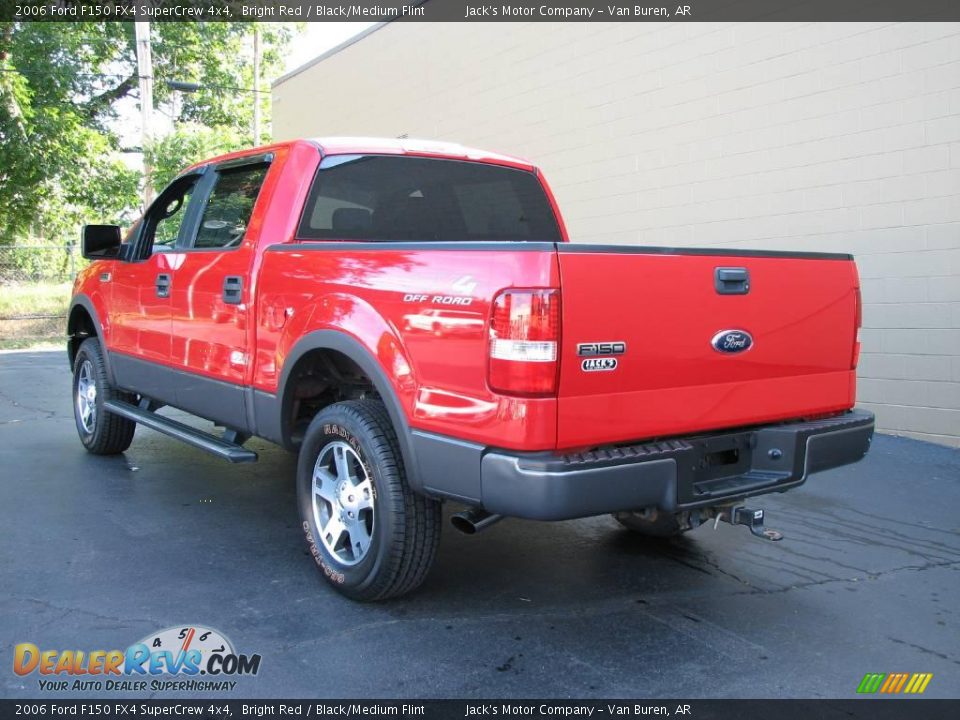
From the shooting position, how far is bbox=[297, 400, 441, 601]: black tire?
11.6 feet

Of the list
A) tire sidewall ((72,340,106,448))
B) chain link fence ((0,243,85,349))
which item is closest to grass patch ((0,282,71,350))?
chain link fence ((0,243,85,349))

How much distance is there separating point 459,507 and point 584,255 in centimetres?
289

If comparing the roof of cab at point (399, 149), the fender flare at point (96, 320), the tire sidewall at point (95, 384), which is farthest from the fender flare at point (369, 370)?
the tire sidewall at point (95, 384)

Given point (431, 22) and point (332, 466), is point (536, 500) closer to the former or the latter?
point (332, 466)

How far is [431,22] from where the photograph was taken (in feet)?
43.4

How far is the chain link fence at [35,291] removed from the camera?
19594 mm

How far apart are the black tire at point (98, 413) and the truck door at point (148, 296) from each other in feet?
0.84

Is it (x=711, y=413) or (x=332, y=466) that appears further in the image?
(x=332, y=466)

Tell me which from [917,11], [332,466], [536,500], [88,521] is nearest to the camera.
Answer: [536,500]

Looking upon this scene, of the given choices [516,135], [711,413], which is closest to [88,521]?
[711,413]

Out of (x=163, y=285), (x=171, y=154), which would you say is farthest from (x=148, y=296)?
(x=171, y=154)

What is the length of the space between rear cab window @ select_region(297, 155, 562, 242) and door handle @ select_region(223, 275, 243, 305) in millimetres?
415

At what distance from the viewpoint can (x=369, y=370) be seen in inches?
143

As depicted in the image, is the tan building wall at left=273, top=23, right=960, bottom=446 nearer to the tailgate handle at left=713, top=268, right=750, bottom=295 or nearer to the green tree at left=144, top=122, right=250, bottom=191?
the tailgate handle at left=713, top=268, right=750, bottom=295
